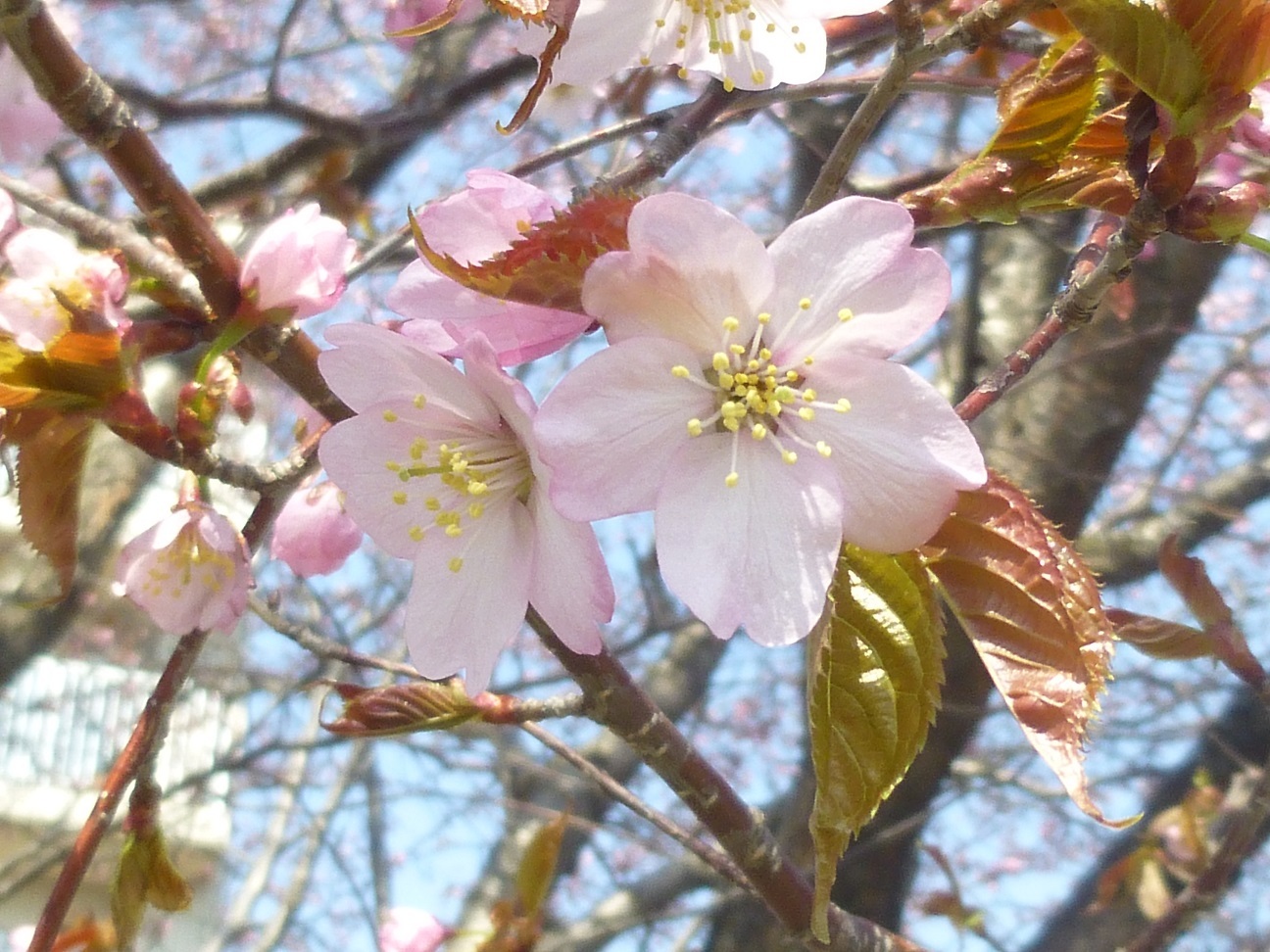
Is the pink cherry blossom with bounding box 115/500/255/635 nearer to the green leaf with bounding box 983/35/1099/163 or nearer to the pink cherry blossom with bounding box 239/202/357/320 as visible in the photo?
the pink cherry blossom with bounding box 239/202/357/320

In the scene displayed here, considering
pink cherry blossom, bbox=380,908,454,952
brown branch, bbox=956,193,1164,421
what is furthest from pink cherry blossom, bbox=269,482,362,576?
pink cherry blossom, bbox=380,908,454,952

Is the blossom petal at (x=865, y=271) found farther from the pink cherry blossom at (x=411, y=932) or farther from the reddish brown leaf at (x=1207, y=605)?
the pink cherry blossom at (x=411, y=932)

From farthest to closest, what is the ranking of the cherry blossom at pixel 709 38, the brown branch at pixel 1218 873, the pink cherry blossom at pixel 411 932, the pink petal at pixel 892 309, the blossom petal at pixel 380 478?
1. the pink cherry blossom at pixel 411 932
2. the brown branch at pixel 1218 873
3. the cherry blossom at pixel 709 38
4. the blossom petal at pixel 380 478
5. the pink petal at pixel 892 309

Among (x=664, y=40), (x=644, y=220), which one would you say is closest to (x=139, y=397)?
(x=644, y=220)

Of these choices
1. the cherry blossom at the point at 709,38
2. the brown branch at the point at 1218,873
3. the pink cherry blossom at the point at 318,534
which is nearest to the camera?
the cherry blossom at the point at 709,38

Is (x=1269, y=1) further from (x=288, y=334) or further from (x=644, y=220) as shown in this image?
(x=288, y=334)

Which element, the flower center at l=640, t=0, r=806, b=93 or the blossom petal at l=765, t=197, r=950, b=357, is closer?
the blossom petal at l=765, t=197, r=950, b=357

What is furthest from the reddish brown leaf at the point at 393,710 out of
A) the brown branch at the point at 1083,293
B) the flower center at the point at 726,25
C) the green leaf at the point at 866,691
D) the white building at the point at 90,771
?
the white building at the point at 90,771

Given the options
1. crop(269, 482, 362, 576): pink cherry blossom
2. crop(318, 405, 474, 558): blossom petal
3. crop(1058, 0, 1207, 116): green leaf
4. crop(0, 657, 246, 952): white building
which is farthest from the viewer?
crop(0, 657, 246, 952): white building
